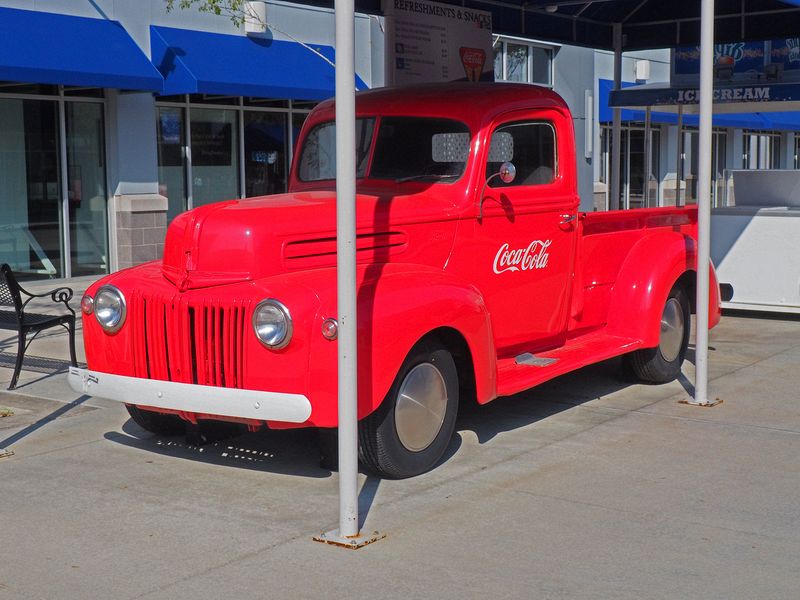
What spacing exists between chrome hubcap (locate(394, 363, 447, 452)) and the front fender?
0.74 ft

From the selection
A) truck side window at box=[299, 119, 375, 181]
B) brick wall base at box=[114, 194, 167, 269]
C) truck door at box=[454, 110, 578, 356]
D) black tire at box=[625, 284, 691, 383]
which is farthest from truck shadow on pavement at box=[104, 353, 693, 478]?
brick wall base at box=[114, 194, 167, 269]

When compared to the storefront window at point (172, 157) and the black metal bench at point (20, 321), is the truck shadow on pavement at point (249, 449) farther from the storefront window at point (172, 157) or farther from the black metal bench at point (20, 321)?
the storefront window at point (172, 157)

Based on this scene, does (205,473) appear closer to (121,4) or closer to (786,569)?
(786,569)

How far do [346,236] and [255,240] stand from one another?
107 cm

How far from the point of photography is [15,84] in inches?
563

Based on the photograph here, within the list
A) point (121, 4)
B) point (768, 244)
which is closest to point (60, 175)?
point (121, 4)

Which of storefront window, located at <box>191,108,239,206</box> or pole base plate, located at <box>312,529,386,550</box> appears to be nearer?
pole base plate, located at <box>312,529,386,550</box>

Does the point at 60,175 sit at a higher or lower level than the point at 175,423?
higher

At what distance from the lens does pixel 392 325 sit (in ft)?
17.0

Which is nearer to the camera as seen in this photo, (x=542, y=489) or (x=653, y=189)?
(x=542, y=489)

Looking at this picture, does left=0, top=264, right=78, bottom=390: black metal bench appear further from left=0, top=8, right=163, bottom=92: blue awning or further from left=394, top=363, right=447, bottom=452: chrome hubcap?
left=0, top=8, right=163, bottom=92: blue awning

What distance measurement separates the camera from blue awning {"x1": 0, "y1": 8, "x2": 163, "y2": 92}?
12828mm

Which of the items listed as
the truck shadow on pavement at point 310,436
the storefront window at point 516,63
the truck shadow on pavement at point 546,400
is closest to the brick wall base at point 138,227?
the truck shadow on pavement at point 546,400

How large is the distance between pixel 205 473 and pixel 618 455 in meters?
2.27
